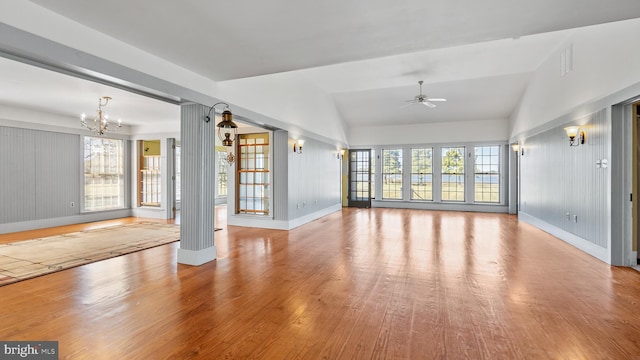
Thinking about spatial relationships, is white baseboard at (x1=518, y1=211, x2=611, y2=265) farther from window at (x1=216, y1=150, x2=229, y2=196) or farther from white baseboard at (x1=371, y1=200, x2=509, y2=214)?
window at (x1=216, y1=150, x2=229, y2=196)

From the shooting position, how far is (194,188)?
4.26 m

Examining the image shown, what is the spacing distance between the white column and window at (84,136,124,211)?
5.73m

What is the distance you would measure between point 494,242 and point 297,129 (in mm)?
4785

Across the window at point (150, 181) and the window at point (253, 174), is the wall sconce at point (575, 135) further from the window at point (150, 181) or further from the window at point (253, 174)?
the window at point (150, 181)

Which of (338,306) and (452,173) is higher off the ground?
(452,173)

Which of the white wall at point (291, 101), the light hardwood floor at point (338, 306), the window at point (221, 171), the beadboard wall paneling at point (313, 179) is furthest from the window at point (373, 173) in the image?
the light hardwood floor at point (338, 306)

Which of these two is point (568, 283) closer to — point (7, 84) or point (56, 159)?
point (7, 84)

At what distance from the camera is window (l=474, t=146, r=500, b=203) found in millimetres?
9992

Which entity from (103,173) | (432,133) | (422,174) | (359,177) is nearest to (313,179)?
(359,177)

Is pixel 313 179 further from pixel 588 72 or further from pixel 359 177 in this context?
pixel 588 72

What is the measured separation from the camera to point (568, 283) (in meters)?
3.51

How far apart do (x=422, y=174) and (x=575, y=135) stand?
5.70m

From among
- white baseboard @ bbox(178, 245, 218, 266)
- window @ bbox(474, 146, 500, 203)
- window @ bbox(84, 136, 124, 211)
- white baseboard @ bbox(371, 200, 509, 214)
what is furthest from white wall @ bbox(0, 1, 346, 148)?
window @ bbox(474, 146, 500, 203)

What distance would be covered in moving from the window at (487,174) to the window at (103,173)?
11.4 meters
